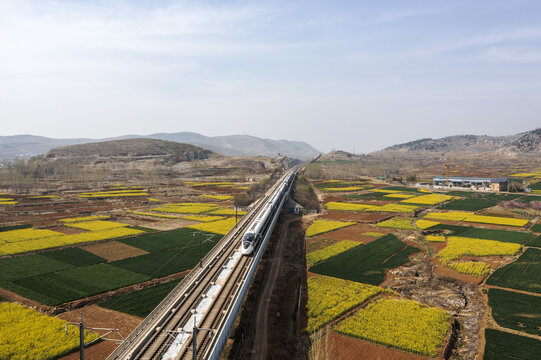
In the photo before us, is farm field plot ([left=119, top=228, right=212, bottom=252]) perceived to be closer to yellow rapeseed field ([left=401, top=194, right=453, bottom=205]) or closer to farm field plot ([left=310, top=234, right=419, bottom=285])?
farm field plot ([left=310, top=234, right=419, bottom=285])

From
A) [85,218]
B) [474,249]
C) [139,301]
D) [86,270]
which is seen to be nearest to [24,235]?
[85,218]

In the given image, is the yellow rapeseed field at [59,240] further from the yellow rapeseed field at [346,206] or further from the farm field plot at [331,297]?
the yellow rapeseed field at [346,206]

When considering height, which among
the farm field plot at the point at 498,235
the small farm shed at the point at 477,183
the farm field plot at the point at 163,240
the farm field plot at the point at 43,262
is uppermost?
the small farm shed at the point at 477,183

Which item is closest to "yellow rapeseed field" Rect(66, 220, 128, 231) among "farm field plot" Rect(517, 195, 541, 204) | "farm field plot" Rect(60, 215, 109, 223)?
"farm field plot" Rect(60, 215, 109, 223)

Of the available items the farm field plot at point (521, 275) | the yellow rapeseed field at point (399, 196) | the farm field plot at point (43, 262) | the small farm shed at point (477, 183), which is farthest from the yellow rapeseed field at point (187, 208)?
the small farm shed at point (477, 183)

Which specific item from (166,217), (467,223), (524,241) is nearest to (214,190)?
(166,217)
